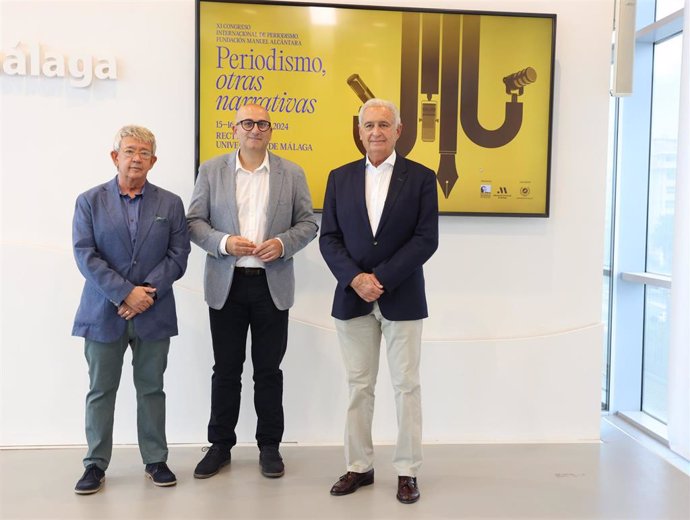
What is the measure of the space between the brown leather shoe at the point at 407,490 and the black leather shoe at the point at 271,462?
593mm

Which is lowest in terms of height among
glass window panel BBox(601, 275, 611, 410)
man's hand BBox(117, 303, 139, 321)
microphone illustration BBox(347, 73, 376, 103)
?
glass window panel BBox(601, 275, 611, 410)

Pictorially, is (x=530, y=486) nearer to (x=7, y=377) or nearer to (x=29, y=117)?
(x=7, y=377)

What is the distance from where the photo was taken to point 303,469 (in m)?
3.27

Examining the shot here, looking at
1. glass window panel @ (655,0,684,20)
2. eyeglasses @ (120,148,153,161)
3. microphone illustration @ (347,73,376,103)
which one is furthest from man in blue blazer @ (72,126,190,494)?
glass window panel @ (655,0,684,20)

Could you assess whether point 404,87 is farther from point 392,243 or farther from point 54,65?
point 54,65

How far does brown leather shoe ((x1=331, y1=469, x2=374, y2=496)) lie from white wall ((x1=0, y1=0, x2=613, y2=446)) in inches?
26.9

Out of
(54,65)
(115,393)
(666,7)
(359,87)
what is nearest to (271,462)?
(115,393)

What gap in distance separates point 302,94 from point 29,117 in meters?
1.41

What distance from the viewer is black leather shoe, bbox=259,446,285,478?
315 centimetres

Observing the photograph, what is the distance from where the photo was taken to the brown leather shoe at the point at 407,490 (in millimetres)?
2863

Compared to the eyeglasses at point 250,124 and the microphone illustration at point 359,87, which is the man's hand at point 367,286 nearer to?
the eyeglasses at point 250,124

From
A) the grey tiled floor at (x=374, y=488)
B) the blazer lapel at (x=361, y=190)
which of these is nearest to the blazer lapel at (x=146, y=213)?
the blazer lapel at (x=361, y=190)

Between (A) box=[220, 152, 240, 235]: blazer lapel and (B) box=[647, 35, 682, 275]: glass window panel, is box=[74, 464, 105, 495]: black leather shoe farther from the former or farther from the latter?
(B) box=[647, 35, 682, 275]: glass window panel

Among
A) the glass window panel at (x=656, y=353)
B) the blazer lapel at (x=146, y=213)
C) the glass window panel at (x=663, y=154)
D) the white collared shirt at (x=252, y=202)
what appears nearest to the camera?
the blazer lapel at (x=146, y=213)
